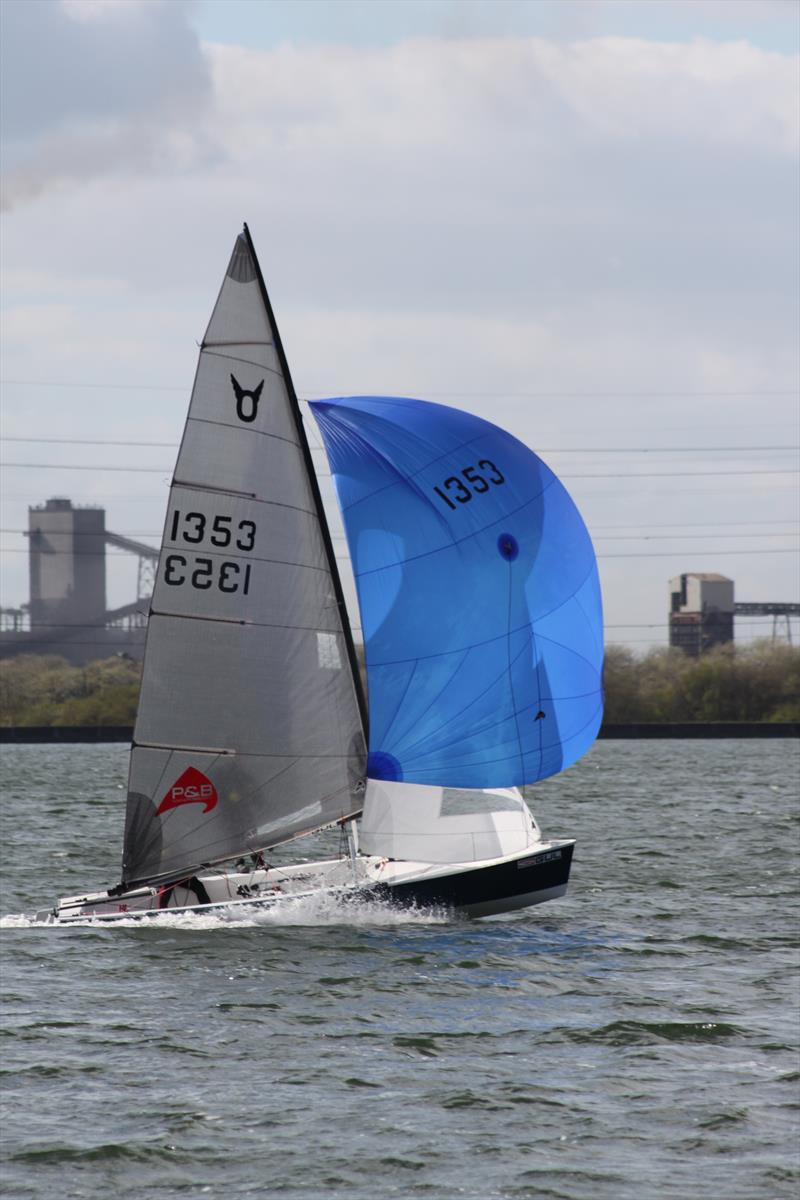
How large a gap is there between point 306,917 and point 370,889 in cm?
118

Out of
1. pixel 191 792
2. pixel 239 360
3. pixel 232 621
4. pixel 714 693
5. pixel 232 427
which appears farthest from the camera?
pixel 714 693

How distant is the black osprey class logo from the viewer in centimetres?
2366

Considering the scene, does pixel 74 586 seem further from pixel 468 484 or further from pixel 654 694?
pixel 468 484

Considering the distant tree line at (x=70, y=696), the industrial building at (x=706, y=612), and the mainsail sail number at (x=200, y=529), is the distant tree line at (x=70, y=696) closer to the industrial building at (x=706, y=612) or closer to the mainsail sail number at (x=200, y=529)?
the industrial building at (x=706, y=612)

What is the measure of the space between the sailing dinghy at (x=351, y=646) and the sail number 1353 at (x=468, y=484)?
3cm

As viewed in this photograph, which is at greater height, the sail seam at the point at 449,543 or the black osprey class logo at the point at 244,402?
the black osprey class logo at the point at 244,402

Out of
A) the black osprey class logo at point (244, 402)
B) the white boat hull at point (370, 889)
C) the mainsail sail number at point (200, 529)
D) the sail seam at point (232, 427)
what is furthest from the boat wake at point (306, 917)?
the black osprey class logo at point (244, 402)

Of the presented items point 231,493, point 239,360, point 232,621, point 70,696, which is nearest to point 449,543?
point 231,493

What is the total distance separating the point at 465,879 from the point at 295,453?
6.60m

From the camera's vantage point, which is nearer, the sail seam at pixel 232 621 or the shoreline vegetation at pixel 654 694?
the sail seam at pixel 232 621

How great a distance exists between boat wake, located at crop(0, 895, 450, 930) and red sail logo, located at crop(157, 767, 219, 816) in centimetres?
155

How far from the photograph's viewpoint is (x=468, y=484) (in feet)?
77.4

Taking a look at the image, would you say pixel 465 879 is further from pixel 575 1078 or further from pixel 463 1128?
pixel 463 1128

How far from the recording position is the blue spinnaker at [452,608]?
23625 mm
